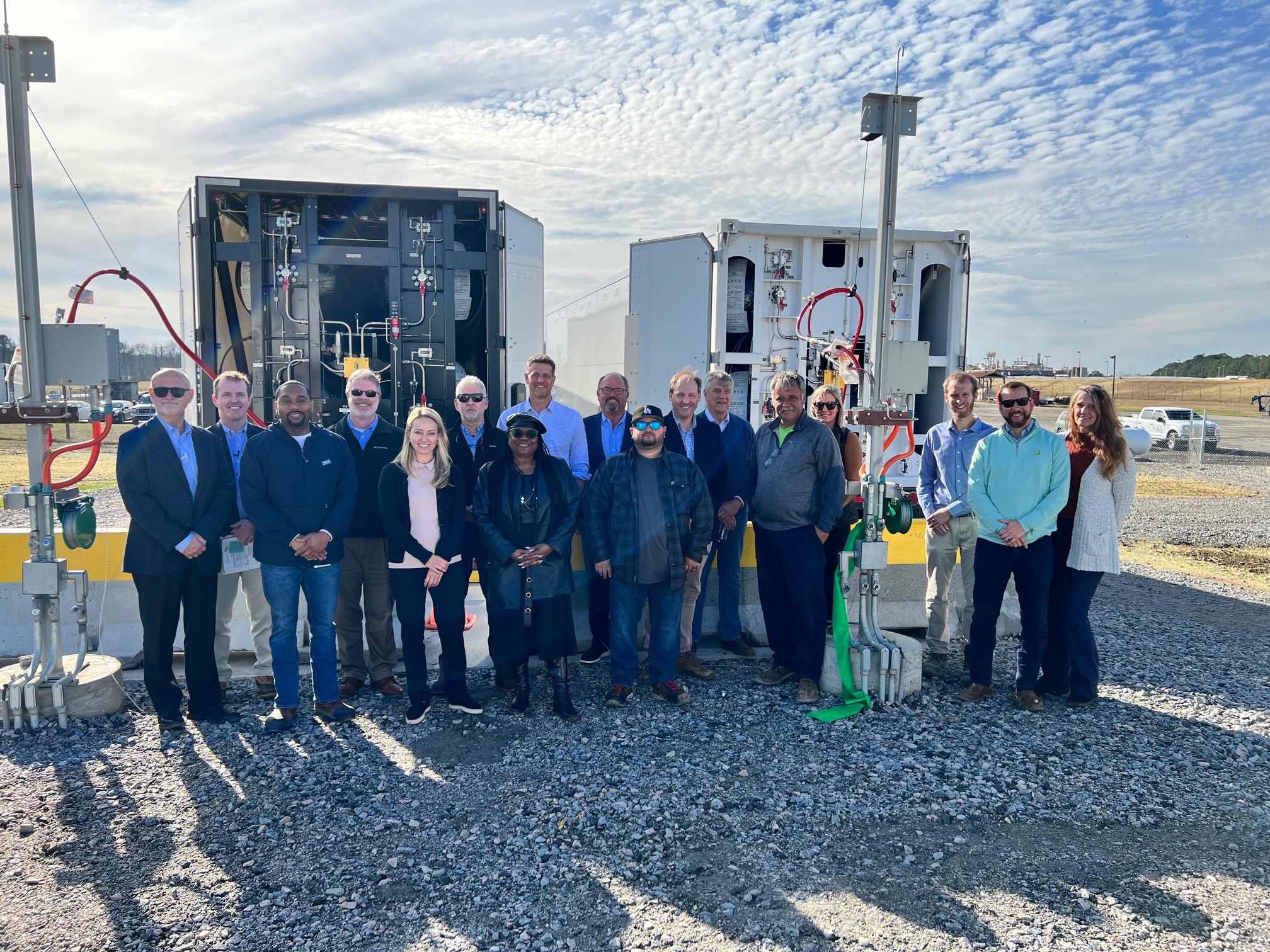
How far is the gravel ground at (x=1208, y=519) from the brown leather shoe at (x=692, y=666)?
761cm

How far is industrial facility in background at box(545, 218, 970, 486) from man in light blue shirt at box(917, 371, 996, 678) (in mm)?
2489

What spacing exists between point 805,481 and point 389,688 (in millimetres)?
2567

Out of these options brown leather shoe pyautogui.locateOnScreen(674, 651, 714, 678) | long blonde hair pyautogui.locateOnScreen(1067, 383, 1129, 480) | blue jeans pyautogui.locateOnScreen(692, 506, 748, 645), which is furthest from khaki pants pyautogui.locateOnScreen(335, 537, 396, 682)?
long blonde hair pyautogui.locateOnScreen(1067, 383, 1129, 480)

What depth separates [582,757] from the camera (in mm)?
3904

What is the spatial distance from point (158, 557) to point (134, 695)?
1065 mm

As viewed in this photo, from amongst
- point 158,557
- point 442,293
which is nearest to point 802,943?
point 158,557

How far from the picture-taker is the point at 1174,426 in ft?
78.8

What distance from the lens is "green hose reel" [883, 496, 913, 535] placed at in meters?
4.62

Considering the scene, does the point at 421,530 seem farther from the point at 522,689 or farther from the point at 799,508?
the point at 799,508

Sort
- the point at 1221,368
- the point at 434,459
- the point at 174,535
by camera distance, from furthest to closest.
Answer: the point at 1221,368 → the point at 434,459 → the point at 174,535

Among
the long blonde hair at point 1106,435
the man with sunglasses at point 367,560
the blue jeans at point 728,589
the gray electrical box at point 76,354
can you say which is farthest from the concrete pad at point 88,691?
the long blonde hair at point 1106,435

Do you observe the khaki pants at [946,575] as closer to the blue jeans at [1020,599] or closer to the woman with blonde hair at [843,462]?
the blue jeans at [1020,599]

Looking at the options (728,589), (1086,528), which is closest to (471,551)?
(728,589)

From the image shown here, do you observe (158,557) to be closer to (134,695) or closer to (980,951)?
(134,695)
